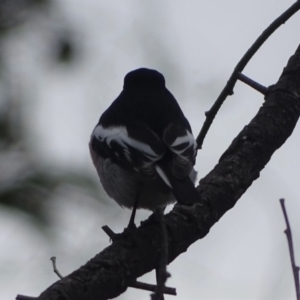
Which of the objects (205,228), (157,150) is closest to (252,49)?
(157,150)

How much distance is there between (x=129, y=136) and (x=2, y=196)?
6.28 ft

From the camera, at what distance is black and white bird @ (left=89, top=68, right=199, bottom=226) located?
414 centimetres

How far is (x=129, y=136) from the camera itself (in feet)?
14.9

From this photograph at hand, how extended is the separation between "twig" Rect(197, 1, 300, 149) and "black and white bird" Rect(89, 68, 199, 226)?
202 millimetres

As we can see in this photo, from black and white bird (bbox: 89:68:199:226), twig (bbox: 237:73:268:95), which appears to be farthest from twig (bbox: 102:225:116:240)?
twig (bbox: 237:73:268:95)

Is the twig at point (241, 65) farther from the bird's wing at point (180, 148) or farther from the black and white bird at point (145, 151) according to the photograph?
the black and white bird at point (145, 151)

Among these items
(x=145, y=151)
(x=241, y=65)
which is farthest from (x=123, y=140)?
(x=241, y=65)

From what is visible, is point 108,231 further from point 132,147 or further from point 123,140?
point 123,140

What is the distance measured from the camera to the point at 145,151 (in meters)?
4.29

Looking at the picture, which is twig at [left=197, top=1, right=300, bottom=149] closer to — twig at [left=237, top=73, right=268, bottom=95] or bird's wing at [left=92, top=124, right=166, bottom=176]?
twig at [left=237, top=73, right=268, bottom=95]

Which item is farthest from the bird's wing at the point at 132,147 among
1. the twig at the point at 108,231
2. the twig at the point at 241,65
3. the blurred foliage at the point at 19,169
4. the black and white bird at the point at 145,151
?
the blurred foliage at the point at 19,169

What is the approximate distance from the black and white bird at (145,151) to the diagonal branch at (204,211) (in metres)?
0.16

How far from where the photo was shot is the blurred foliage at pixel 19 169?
Answer: 2.75 metres

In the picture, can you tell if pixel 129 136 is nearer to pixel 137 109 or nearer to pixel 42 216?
pixel 137 109
